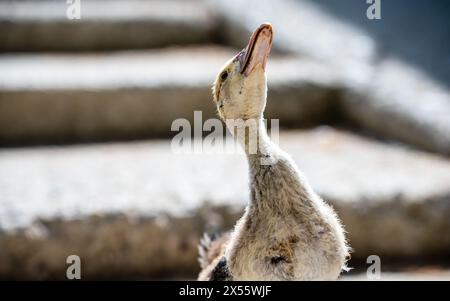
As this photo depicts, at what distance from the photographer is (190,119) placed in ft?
17.4

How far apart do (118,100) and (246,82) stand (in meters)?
2.93

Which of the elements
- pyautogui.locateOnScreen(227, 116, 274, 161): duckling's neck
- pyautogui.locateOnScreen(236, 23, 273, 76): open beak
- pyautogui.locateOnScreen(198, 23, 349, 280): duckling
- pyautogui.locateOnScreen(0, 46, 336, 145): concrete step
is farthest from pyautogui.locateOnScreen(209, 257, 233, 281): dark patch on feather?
pyautogui.locateOnScreen(0, 46, 336, 145): concrete step

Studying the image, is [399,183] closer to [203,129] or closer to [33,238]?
[203,129]

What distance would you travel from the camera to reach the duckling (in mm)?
2416

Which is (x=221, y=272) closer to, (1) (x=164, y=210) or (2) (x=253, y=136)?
(2) (x=253, y=136)

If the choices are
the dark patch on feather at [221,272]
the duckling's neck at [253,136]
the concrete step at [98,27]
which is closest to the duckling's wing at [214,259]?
the dark patch on feather at [221,272]

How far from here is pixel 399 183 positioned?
430 centimetres

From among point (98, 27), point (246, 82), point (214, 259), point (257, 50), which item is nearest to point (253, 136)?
point (246, 82)

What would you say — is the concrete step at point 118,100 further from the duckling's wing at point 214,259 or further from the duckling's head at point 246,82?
the duckling's head at point 246,82

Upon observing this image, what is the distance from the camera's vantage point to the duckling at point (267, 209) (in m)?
2.42

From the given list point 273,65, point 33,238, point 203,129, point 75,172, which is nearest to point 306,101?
Result: point 273,65

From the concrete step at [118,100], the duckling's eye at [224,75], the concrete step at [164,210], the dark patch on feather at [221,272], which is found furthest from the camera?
the concrete step at [118,100]

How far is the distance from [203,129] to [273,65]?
0.76 metres

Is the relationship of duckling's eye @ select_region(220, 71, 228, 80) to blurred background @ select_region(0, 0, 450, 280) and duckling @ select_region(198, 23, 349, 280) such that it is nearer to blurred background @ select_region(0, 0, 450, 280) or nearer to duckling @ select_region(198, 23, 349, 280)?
duckling @ select_region(198, 23, 349, 280)
